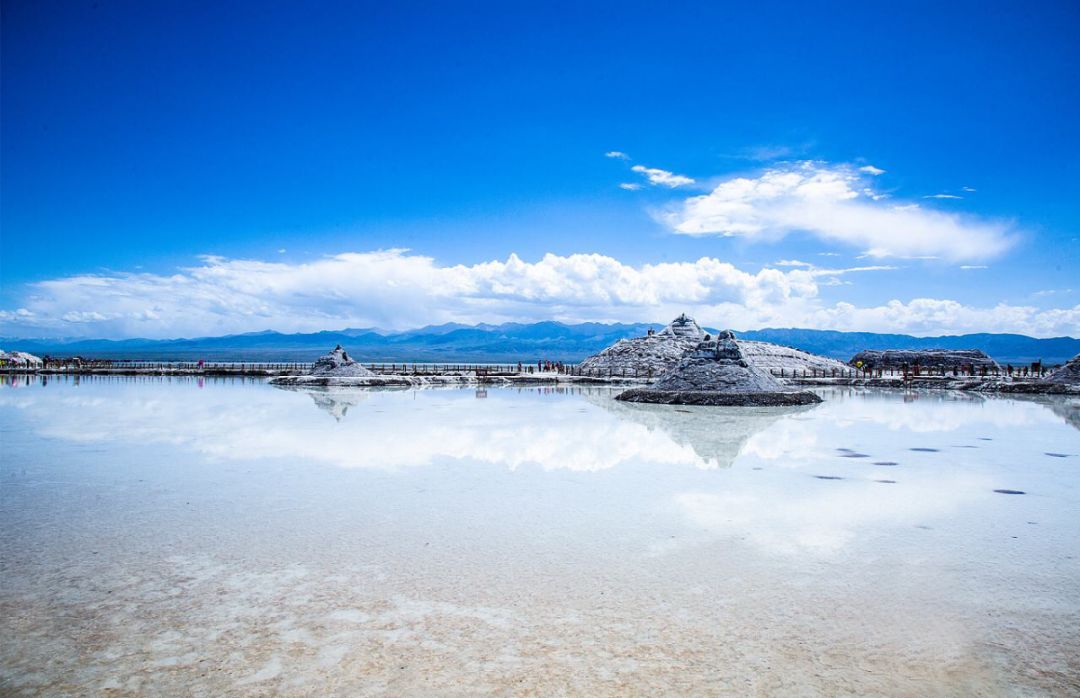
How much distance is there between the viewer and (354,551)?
7.57 m

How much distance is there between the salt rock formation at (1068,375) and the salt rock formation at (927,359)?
30.9 m

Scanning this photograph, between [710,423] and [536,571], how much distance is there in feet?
Answer: 50.8

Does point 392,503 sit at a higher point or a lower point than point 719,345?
lower

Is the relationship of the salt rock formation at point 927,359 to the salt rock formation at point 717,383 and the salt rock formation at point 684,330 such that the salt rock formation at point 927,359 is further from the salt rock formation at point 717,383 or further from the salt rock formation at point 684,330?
the salt rock formation at point 717,383

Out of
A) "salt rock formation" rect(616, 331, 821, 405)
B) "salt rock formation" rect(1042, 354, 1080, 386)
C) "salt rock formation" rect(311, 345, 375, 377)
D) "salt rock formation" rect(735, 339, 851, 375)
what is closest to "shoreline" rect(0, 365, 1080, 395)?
"salt rock formation" rect(1042, 354, 1080, 386)

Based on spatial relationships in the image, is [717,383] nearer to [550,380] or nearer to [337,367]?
[550,380]

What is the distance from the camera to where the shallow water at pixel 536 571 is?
4.77 m

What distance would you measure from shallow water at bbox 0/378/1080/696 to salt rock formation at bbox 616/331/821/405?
13.8 metres

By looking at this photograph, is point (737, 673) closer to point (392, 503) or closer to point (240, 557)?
point (240, 557)

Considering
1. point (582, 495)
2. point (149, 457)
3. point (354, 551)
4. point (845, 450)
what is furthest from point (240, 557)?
point (845, 450)

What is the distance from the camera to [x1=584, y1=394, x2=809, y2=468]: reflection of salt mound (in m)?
15.3

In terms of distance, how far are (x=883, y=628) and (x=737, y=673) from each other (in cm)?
161

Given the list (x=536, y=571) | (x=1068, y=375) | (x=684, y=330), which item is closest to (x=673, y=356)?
(x=684, y=330)

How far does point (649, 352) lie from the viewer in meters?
67.7
